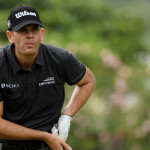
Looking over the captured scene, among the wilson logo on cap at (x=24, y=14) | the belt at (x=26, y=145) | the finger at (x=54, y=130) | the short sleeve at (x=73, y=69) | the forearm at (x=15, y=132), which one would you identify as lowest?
the belt at (x=26, y=145)

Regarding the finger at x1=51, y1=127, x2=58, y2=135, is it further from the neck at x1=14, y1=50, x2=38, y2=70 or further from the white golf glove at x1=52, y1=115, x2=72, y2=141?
the neck at x1=14, y1=50, x2=38, y2=70

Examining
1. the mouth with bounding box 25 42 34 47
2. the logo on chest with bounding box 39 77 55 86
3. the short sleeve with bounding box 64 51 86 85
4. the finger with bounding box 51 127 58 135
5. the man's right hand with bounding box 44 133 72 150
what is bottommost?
the man's right hand with bounding box 44 133 72 150

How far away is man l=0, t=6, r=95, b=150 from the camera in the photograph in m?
4.56

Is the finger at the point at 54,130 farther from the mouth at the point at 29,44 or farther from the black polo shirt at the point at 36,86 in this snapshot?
the mouth at the point at 29,44

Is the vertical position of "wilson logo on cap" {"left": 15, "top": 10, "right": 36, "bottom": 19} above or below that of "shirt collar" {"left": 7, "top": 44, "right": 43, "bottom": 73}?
above

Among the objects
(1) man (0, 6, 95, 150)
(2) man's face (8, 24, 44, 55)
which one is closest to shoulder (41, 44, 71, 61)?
(1) man (0, 6, 95, 150)

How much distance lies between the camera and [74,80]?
16.5ft

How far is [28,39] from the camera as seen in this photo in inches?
178

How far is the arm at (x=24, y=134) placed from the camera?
4.56m

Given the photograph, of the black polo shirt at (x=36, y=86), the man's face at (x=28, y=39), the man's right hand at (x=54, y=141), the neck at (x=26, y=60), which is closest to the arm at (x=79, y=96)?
the black polo shirt at (x=36, y=86)

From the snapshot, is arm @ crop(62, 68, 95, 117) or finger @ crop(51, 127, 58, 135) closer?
finger @ crop(51, 127, 58, 135)

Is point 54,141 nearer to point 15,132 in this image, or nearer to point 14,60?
point 15,132

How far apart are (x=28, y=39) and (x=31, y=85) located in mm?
442

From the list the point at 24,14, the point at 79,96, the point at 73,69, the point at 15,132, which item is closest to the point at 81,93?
the point at 79,96
